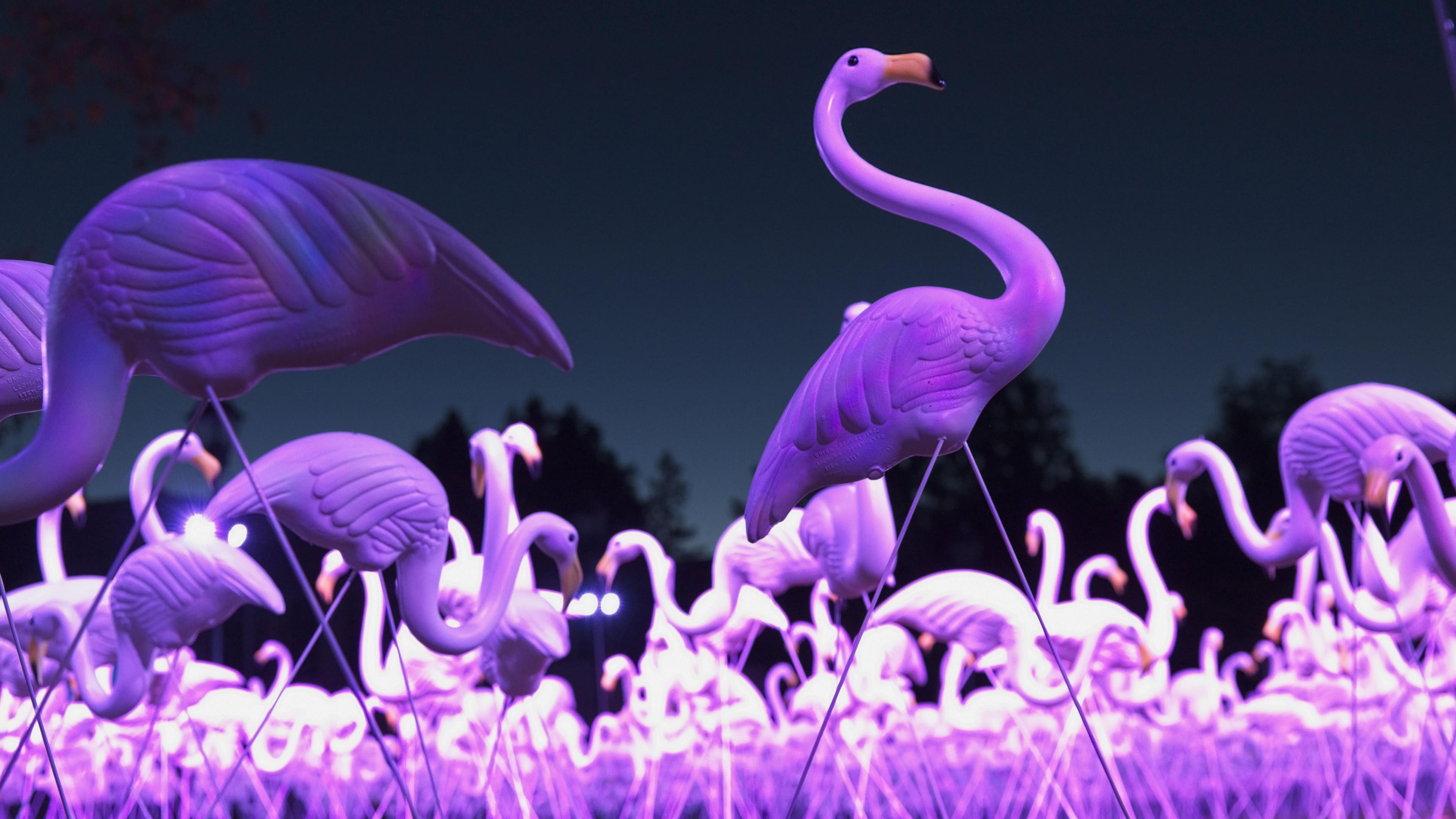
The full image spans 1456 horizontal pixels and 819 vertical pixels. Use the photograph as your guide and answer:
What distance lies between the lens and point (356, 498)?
3.34 m

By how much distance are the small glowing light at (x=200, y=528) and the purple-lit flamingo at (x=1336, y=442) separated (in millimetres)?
3700

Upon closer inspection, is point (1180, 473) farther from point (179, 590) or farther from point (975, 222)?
point (179, 590)

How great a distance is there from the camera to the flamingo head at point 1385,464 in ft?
13.2

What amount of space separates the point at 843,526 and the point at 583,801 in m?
2.32

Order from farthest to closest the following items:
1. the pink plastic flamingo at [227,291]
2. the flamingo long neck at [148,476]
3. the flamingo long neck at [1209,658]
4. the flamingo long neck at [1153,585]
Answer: the flamingo long neck at [1209,658]
the flamingo long neck at [1153,585]
the flamingo long neck at [148,476]
the pink plastic flamingo at [227,291]

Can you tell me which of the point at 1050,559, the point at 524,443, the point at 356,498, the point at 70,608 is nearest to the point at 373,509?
the point at 356,498

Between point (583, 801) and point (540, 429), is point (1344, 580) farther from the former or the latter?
point (540, 429)

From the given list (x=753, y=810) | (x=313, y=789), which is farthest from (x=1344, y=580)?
(x=313, y=789)

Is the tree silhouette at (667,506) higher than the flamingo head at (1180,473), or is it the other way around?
the flamingo head at (1180,473)

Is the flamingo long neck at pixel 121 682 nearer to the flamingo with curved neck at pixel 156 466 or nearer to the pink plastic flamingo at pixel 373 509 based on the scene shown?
the flamingo with curved neck at pixel 156 466

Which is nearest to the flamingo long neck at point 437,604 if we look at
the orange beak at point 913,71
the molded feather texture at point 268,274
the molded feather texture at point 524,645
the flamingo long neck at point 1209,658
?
the molded feather texture at point 524,645

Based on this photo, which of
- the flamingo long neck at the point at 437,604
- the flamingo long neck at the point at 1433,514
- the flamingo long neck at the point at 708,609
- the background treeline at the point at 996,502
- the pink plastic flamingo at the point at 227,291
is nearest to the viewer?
the pink plastic flamingo at the point at 227,291

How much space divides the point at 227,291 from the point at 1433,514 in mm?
3645

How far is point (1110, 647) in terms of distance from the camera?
6.07 m
